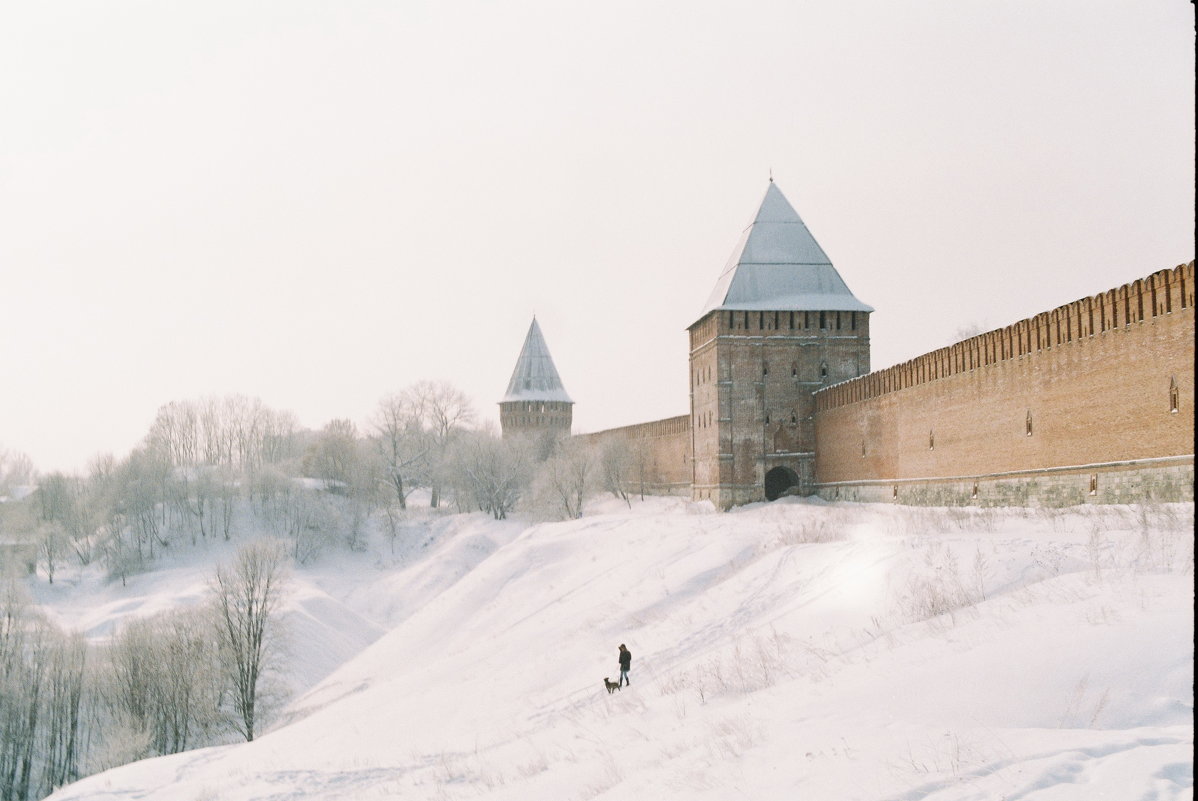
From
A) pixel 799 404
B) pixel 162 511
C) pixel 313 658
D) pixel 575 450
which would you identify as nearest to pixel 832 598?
pixel 799 404

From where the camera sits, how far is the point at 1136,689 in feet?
17.3

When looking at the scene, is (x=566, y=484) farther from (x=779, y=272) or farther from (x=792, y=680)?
(x=792, y=680)

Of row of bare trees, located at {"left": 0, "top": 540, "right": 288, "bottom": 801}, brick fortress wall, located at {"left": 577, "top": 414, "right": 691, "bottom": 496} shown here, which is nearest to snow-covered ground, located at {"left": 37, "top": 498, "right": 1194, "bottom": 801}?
row of bare trees, located at {"left": 0, "top": 540, "right": 288, "bottom": 801}

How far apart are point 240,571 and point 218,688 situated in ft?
10.4

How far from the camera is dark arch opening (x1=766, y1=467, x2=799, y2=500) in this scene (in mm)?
30453

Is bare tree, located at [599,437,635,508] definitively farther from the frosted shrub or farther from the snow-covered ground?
the frosted shrub

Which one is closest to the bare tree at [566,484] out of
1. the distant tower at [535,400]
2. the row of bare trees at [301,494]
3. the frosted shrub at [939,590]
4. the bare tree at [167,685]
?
the row of bare trees at [301,494]

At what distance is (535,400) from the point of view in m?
58.9

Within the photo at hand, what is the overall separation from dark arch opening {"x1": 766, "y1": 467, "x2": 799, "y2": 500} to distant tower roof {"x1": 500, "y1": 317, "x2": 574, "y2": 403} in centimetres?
2964

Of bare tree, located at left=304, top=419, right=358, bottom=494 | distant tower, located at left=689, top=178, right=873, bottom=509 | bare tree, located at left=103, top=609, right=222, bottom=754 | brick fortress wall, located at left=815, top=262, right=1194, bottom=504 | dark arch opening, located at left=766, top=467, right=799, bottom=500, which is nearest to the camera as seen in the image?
Answer: brick fortress wall, located at left=815, top=262, right=1194, bottom=504

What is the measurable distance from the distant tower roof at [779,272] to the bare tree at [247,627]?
15.7m

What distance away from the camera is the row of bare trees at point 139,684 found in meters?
25.2

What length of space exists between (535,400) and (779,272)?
30.0 metres

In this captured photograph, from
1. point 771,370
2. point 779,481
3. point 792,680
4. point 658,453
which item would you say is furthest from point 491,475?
point 792,680
